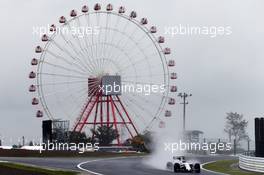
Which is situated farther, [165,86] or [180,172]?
[165,86]

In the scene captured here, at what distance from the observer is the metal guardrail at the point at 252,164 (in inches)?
1894

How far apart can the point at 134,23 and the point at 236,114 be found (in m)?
107

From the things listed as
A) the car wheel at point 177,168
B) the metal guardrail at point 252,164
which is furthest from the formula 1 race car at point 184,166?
the metal guardrail at point 252,164

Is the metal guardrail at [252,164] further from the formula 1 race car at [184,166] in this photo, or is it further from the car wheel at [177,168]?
the car wheel at [177,168]

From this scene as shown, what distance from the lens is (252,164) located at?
5031 cm

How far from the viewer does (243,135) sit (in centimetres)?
18738

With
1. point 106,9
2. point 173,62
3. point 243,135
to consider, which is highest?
point 106,9

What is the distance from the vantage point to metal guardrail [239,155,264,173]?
48.1 metres

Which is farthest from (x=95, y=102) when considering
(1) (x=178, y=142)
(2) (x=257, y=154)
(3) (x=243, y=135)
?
(3) (x=243, y=135)

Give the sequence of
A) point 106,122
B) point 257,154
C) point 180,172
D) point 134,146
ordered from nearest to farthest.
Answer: point 180,172
point 257,154
point 106,122
point 134,146

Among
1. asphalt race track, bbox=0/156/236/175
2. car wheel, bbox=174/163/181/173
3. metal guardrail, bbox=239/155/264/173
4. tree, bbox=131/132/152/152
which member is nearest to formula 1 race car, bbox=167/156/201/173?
car wheel, bbox=174/163/181/173

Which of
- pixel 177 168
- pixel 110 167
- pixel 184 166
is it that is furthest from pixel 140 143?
pixel 184 166

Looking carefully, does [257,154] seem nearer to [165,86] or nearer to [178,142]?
[178,142]

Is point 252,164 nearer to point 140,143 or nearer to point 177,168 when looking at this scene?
point 177,168
